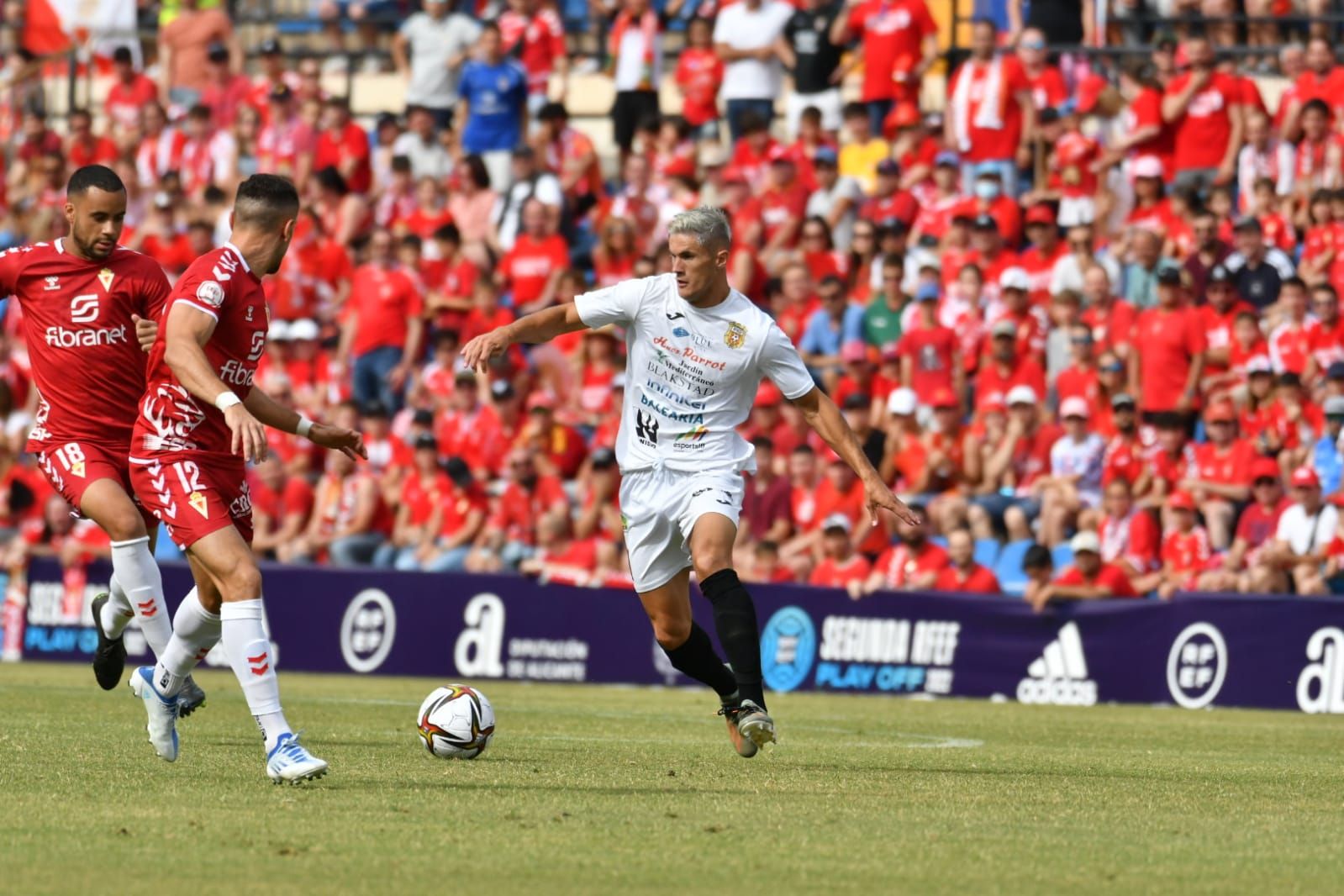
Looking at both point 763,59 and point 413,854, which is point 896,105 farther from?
point 413,854

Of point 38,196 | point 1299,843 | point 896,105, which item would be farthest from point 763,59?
point 1299,843

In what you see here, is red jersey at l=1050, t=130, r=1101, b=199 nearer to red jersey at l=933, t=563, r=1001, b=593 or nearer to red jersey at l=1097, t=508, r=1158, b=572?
red jersey at l=1097, t=508, r=1158, b=572

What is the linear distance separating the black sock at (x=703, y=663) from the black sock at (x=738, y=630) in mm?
318

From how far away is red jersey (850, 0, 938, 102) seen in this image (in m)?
23.8

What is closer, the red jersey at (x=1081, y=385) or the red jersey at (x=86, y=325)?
the red jersey at (x=86, y=325)

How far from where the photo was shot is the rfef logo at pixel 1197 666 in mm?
17906

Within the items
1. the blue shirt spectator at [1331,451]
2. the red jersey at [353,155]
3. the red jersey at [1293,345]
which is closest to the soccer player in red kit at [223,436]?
the blue shirt spectator at [1331,451]

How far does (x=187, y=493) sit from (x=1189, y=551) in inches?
445

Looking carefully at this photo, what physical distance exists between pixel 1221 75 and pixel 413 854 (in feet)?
54.4

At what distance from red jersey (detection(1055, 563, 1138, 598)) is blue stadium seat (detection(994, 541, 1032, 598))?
58 cm

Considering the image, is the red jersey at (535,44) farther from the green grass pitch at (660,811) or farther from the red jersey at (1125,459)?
the green grass pitch at (660,811)

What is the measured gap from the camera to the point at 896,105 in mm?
24078

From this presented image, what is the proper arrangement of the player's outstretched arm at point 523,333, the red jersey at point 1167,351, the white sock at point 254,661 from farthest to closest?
1. the red jersey at point 1167,351
2. the player's outstretched arm at point 523,333
3. the white sock at point 254,661

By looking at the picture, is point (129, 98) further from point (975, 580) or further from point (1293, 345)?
point (1293, 345)
